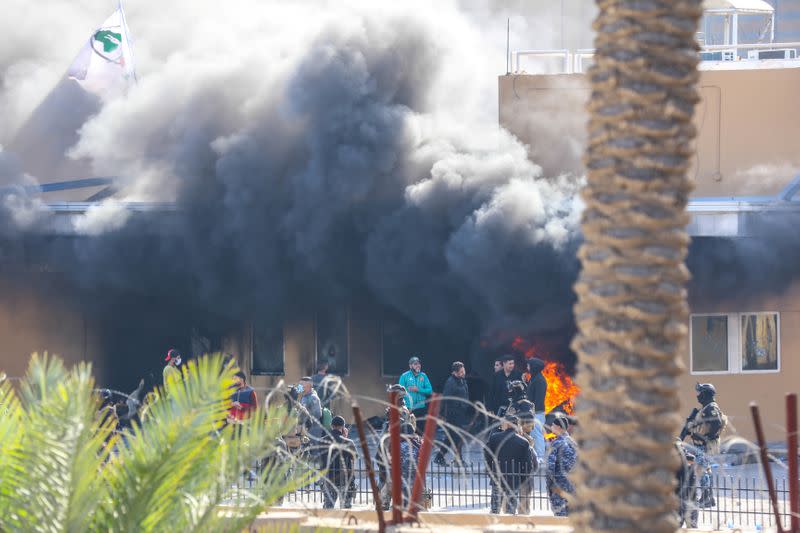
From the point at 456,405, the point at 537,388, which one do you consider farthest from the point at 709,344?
the point at 456,405

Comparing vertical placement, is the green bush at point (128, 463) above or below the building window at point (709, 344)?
below

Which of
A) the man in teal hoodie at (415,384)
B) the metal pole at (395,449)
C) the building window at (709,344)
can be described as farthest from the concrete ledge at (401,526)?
the building window at (709,344)

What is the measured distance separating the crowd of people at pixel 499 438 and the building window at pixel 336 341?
3323 millimetres

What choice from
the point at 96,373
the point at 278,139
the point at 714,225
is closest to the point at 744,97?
the point at 714,225

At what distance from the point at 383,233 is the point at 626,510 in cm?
1425

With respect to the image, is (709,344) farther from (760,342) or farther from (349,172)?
(349,172)

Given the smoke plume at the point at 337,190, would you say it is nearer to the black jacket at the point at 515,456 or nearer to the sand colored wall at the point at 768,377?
the sand colored wall at the point at 768,377

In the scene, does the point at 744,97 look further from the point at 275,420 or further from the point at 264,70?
the point at 275,420

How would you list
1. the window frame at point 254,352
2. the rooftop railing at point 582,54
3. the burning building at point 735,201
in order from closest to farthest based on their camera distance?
the burning building at point 735,201
the rooftop railing at point 582,54
the window frame at point 254,352

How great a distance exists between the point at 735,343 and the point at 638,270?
42.2 feet

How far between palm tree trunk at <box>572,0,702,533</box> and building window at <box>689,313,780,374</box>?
1253cm

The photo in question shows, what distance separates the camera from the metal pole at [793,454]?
5738mm

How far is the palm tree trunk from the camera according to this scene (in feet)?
15.1

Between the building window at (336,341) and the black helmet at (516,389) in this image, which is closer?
the black helmet at (516,389)
